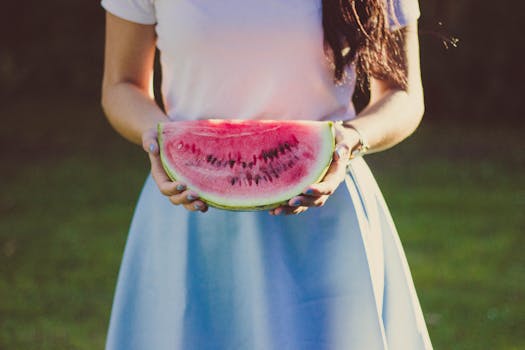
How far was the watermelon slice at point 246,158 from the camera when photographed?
2002 mm


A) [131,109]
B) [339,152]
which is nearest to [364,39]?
[339,152]

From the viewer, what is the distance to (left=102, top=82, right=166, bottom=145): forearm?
2.19m

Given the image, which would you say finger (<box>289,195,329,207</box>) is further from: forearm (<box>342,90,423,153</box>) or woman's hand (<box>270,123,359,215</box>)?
forearm (<box>342,90,423,153</box>)

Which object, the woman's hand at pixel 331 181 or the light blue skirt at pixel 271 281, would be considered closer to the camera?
the woman's hand at pixel 331 181

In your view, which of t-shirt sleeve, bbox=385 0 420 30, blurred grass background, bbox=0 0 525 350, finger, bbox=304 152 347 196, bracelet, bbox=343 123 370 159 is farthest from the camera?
blurred grass background, bbox=0 0 525 350

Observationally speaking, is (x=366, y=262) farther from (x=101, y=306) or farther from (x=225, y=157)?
(x=101, y=306)

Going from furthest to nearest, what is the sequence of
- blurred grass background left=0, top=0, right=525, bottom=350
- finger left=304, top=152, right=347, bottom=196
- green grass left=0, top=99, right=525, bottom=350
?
blurred grass background left=0, top=0, right=525, bottom=350 → green grass left=0, top=99, right=525, bottom=350 → finger left=304, top=152, right=347, bottom=196

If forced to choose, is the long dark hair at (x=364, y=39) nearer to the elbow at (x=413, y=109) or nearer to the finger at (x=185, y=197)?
the elbow at (x=413, y=109)

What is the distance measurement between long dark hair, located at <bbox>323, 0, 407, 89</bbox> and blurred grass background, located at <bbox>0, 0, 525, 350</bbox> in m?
0.24

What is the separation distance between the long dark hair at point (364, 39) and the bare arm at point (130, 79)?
1.48ft

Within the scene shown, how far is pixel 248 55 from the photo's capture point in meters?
2.10

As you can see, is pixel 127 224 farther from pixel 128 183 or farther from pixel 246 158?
pixel 246 158

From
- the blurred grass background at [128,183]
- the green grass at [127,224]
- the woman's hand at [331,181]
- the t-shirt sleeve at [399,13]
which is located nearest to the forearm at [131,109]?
the woman's hand at [331,181]

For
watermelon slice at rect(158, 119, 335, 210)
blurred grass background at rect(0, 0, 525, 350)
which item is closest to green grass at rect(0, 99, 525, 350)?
blurred grass background at rect(0, 0, 525, 350)
